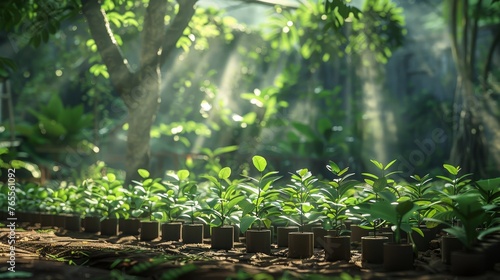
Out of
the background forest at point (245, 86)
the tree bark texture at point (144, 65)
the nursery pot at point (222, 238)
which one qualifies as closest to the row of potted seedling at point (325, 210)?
the nursery pot at point (222, 238)

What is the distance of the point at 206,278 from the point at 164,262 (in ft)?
1.20

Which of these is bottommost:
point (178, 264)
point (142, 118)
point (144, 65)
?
point (178, 264)

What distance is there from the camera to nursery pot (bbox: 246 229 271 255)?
2961 mm

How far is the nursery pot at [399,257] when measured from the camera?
2.38 metres

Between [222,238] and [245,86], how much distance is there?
8.17 m

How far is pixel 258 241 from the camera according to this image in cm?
296

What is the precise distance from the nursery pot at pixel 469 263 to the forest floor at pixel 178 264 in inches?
1.3

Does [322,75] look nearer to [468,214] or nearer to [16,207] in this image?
[16,207]

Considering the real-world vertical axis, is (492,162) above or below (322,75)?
below

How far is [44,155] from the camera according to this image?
12.4 m

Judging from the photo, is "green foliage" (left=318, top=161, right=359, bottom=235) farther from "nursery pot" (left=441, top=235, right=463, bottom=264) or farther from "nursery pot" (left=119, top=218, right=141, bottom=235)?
"nursery pot" (left=119, top=218, right=141, bottom=235)

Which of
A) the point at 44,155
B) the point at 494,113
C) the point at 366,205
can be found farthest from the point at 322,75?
the point at 366,205

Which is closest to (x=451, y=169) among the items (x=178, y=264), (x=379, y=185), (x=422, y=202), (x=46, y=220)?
(x=422, y=202)

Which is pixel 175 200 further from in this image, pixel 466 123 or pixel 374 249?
pixel 466 123
